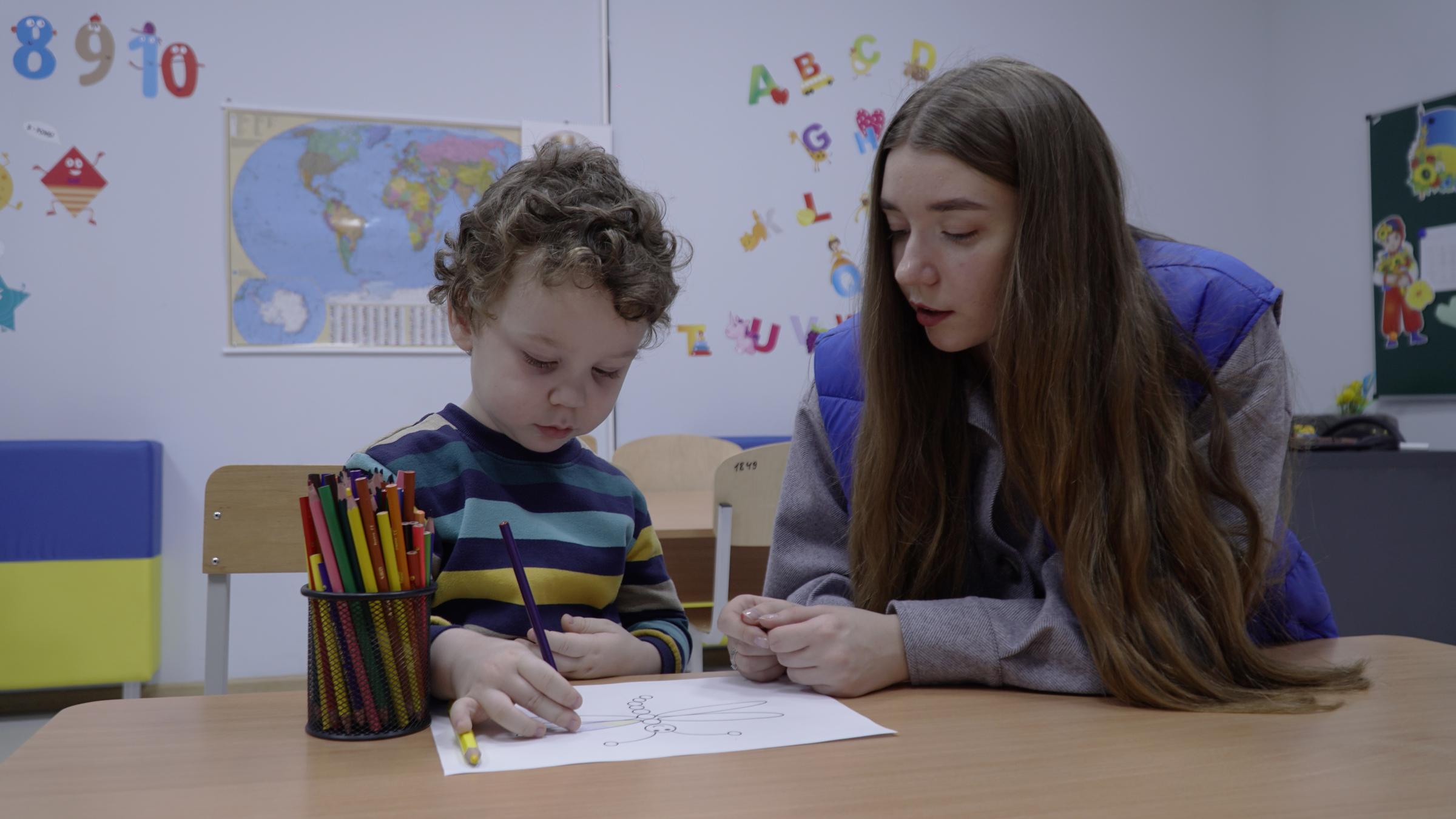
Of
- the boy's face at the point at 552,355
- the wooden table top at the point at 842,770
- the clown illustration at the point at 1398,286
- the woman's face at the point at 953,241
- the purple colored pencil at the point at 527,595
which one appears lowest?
the wooden table top at the point at 842,770

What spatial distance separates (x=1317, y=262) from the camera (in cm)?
376

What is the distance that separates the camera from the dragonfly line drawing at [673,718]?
2.20 feet

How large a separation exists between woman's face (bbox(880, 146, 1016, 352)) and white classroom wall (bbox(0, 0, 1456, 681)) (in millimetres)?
1838

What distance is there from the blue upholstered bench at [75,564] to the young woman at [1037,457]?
2.33 meters

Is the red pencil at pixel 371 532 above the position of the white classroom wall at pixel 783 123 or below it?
below

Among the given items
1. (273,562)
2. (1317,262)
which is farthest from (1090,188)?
(1317,262)

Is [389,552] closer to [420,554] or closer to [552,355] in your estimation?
[420,554]

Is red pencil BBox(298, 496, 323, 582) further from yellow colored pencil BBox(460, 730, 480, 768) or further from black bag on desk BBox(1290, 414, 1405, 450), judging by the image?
black bag on desk BBox(1290, 414, 1405, 450)

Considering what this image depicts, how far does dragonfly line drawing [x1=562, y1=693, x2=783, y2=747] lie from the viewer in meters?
0.67

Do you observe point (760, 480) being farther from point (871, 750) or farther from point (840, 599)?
point (871, 750)

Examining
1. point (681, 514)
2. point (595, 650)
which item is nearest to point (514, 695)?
point (595, 650)

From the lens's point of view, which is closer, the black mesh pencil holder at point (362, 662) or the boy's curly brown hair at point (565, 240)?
the black mesh pencil holder at point (362, 662)

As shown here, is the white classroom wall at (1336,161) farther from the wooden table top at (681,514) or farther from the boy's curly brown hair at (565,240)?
the boy's curly brown hair at (565,240)

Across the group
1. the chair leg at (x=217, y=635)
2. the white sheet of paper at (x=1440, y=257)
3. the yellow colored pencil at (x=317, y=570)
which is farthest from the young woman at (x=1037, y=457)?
the white sheet of paper at (x=1440, y=257)
